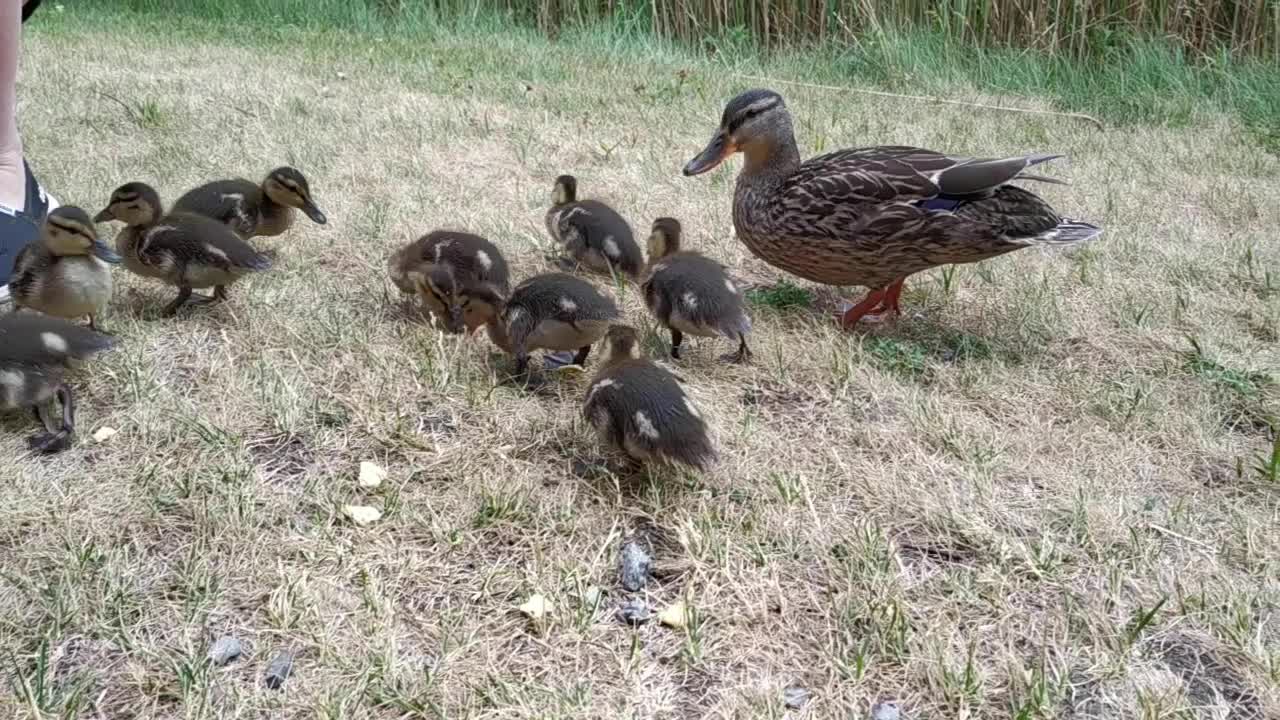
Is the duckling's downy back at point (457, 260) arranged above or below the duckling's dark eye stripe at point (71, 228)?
below

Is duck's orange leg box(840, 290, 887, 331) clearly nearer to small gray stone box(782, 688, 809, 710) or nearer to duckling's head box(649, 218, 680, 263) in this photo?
duckling's head box(649, 218, 680, 263)

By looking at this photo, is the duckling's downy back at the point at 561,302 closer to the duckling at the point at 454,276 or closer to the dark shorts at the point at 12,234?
the duckling at the point at 454,276

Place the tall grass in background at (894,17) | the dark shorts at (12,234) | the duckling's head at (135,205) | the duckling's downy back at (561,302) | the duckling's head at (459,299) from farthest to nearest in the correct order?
the tall grass in background at (894,17) → the duckling's head at (135,205) → the dark shorts at (12,234) → the duckling's head at (459,299) → the duckling's downy back at (561,302)

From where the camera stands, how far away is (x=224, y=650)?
1761mm

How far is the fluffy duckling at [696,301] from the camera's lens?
2.73m

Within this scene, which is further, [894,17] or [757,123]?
[894,17]

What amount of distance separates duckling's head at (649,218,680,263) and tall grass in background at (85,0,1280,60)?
15.2 ft

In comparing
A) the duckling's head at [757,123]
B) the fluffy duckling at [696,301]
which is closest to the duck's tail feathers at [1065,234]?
the duckling's head at [757,123]

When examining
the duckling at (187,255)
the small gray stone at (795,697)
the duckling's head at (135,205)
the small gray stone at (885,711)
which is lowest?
the small gray stone at (885,711)

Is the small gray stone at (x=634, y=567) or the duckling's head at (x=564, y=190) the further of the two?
the duckling's head at (x=564, y=190)

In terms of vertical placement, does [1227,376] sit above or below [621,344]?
below

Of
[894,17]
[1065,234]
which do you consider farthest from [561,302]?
[894,17]

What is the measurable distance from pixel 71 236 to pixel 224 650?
4.88 ft

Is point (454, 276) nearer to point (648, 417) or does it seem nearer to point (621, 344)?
point (621, 344)
